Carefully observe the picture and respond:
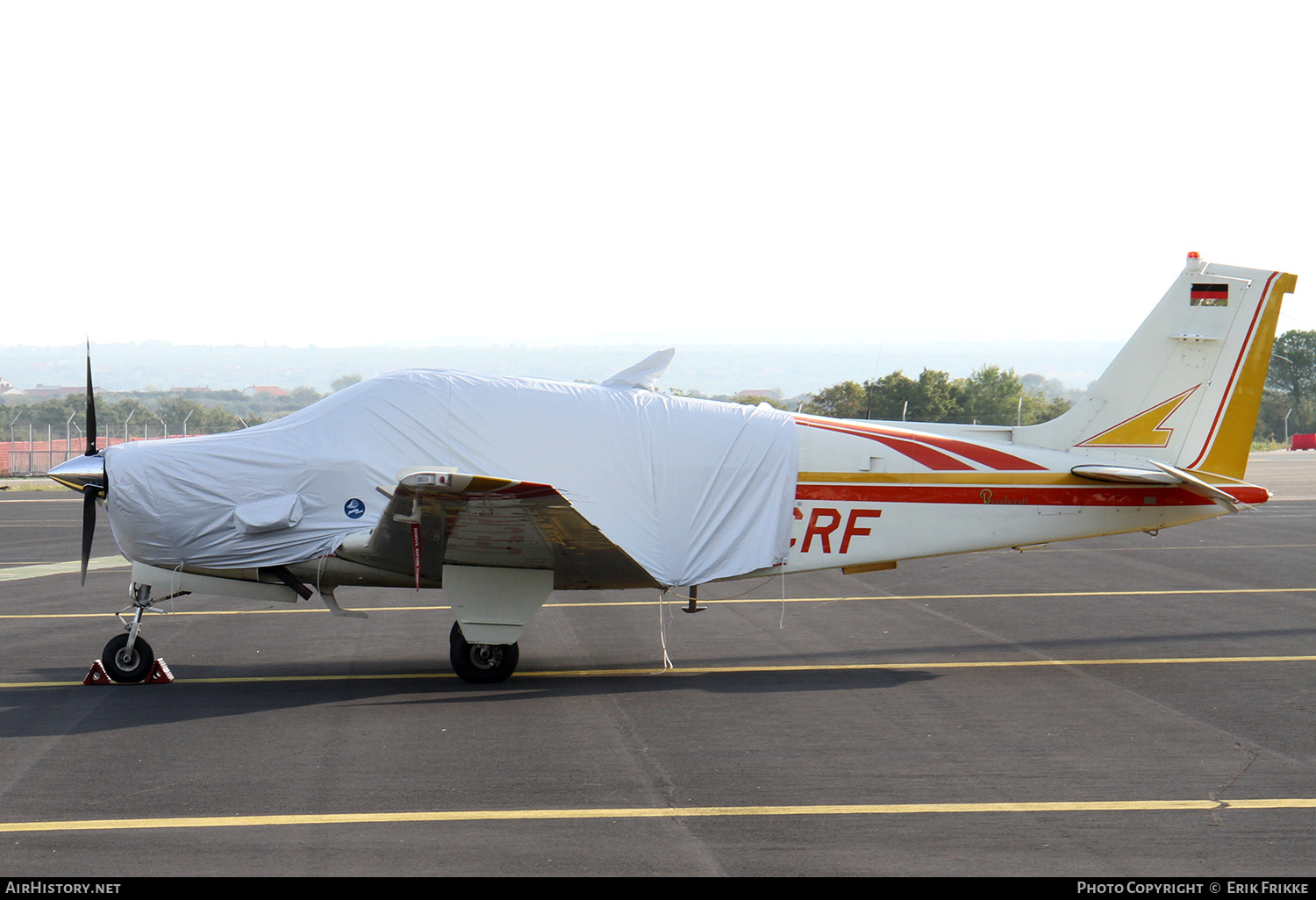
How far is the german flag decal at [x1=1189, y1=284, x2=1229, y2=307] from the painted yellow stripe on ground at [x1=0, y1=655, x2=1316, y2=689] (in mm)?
3606

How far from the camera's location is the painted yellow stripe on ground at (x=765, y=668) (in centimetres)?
Result: 931

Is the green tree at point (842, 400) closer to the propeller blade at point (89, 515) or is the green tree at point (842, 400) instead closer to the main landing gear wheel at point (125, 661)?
the propeller blade at point (89, 515)

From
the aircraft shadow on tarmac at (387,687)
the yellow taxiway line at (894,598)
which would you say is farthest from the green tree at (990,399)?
the aircraft shadow on tarmac at (387,687)

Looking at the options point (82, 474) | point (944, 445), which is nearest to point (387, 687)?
point (82, 474)

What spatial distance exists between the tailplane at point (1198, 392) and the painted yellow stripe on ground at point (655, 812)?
4.84 m

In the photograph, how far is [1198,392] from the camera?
34.0 ft

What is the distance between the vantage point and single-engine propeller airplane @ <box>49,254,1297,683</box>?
8805mm

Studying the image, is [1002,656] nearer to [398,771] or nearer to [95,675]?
[398,771]

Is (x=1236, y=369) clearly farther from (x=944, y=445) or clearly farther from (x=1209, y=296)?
(x=944, y=445)

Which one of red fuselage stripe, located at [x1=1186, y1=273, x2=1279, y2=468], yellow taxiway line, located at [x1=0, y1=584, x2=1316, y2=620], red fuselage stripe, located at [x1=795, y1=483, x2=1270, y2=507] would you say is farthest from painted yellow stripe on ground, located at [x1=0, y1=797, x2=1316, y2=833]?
yellow taxiway line, located at [x1=0, y1=584, x2=1316, y2=620]

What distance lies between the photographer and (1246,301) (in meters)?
10.4

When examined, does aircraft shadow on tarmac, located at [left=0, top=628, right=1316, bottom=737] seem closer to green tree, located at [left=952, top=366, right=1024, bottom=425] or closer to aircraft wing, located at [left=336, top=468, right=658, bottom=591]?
aircraft wing, located at [left=336, top=468, right=658, bottom=591]

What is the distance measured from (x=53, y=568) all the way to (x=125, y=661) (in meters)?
8.78
